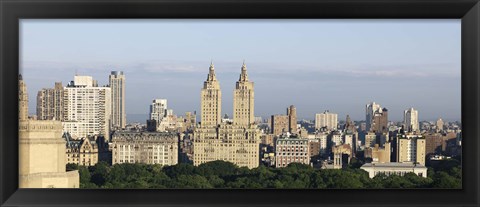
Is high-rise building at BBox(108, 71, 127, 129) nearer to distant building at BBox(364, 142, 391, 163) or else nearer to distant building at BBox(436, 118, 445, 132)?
distant building at BBox(364, 142, 391, 163)

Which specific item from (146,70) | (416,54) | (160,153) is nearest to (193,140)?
(160,153)

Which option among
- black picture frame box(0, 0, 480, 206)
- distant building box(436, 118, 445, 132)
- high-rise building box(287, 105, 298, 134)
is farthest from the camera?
high-rise building box(287, 105, 298, 134)

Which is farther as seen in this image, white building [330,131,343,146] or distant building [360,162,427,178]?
white building [330,131,343,146]

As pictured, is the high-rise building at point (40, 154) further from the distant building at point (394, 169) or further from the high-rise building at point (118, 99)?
the distant building at point (394, 169)

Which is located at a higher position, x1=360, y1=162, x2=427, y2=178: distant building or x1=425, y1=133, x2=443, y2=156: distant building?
x1=425, y1=133, x2=443, y2=156: distant building

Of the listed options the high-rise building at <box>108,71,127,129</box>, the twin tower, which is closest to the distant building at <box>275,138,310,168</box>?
the twin tower

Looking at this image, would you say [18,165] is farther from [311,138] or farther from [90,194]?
[311,138]

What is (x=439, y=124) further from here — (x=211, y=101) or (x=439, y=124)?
(x=211, y=101)
